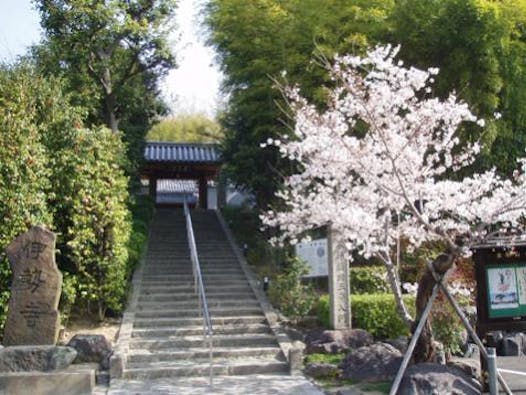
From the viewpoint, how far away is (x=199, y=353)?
1052 cm

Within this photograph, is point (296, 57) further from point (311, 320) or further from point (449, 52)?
point (311, 320)

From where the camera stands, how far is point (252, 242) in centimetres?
1812

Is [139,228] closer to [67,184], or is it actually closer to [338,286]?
[67,184]

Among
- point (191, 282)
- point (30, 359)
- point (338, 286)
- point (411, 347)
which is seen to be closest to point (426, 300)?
point (411, 347)

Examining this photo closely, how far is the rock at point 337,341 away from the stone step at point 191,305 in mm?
2512

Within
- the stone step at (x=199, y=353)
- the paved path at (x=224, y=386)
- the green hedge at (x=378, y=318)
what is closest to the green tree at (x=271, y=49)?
the green hedge at (x=378, y=318)

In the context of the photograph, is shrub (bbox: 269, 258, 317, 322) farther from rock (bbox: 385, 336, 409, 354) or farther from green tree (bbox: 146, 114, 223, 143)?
green tree (bbox: 146, 114, 223, 143)

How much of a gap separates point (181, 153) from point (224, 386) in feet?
56.2

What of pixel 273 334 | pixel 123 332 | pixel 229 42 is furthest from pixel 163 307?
pixel 229 42

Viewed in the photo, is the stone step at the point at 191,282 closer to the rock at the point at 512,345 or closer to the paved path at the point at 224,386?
the paved path at the point at 224,386

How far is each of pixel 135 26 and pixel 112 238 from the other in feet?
21.3

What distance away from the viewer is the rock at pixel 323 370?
9.23 meters

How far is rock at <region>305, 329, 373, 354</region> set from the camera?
10.4 metres

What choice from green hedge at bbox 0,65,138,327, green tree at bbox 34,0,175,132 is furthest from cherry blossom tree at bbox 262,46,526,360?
green tree at bbox 34,0,175,132
